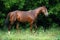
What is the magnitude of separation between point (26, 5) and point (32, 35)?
8.95 ft

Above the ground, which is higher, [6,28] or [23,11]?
A: [23,11]

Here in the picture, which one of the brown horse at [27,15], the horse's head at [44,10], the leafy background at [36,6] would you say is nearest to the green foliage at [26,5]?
the leafy background at [36,6]

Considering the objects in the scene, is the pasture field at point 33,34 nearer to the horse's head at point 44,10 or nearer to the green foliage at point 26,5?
the green foliage at point 26,5

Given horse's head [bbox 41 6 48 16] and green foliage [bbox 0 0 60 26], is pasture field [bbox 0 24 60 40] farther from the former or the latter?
horse's head [bbox 41 6 48 16]

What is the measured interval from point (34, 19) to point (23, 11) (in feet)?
2.63

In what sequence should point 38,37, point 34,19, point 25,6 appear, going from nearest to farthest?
point 38,37
point 34,19
point 25,6

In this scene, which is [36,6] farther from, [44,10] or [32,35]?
[32,35]

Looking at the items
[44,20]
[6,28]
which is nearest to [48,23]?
[44,20]

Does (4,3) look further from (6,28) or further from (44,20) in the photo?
(44,20)

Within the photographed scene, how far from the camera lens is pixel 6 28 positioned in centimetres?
1530

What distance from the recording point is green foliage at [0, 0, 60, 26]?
592 inches

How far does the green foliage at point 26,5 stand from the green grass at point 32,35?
3.85 ft

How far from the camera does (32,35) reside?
1357 cm

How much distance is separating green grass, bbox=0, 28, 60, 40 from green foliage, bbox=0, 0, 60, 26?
3.85 ft
